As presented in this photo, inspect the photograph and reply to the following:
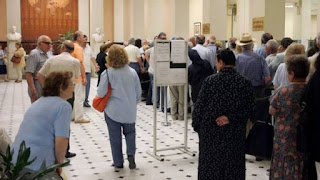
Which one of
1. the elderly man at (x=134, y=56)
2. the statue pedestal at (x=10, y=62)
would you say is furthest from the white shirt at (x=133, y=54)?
the statue pedestal at (x=10, y=62)

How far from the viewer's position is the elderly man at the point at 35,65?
6665 mm

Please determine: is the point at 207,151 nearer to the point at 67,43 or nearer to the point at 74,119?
the point at 67,43

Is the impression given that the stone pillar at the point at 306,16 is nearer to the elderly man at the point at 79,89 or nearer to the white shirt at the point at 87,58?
the white shirt at the point at 87,58

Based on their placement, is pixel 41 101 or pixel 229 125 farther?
pixel 229 125

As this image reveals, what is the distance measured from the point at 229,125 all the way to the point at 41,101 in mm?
1737

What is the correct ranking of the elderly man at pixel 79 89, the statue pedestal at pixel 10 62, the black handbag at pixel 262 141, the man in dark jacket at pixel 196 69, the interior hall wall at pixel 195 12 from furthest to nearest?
the interior hall wall at pixel 195 12, the statue pedestal at pixel 10 62, the elderly man at pixel 79 89, the man in dark jacket at pixel 196 69, the black handbag at pixel 262 141

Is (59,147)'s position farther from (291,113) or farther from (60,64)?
(60,64)

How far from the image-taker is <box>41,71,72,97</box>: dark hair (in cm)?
389

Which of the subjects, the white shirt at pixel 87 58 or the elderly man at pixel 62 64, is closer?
the elderly man at pixel 62 64

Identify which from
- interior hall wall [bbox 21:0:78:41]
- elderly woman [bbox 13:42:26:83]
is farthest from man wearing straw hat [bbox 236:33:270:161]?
interior hall wall [bbox 21:0:78:41]

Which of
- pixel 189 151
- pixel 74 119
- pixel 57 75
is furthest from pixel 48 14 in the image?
pixel 57 75

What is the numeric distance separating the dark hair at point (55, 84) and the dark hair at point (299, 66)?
2071mm

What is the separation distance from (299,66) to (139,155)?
340 centimetres

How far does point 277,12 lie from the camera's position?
10789mm
